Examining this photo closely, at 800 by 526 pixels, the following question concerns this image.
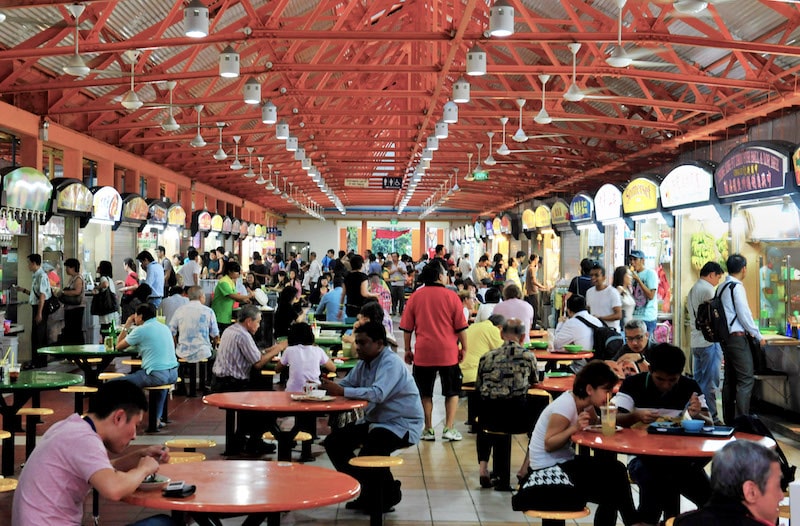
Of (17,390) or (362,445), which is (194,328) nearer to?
(17,390)

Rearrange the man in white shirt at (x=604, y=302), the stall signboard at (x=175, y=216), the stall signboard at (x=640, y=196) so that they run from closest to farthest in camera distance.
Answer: the man in white shirt at (x=604, y=302) → the stall signboard at (x=640, y=196) → the stall signboard at (x=175, y=216)

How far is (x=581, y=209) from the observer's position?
1892cm

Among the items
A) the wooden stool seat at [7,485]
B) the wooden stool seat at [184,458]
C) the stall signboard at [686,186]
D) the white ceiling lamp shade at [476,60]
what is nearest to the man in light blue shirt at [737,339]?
the stall signboard at [686,186]

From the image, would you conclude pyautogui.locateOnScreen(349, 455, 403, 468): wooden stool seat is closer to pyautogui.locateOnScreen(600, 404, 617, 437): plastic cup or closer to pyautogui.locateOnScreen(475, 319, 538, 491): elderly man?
pyautogui.locateOnScreen(600, 404, 617, 437): plastic cup

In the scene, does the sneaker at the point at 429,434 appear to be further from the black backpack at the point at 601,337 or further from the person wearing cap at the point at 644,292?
the person wearing cap at the point at 644,292

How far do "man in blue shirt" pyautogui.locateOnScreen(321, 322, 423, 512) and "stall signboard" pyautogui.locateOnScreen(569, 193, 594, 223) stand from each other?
480 inches

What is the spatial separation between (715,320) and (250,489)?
22.1 feet

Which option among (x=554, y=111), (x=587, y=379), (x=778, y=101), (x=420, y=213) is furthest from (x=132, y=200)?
(x=420, y=213)

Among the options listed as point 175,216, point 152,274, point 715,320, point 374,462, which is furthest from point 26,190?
point 175,216

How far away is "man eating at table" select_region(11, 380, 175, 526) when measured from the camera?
3719mm

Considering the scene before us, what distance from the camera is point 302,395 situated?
6.58 metres

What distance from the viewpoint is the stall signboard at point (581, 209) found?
1828 cm

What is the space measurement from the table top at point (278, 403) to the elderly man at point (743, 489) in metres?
3.43

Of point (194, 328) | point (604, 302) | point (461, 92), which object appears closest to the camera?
point (194, 328)
